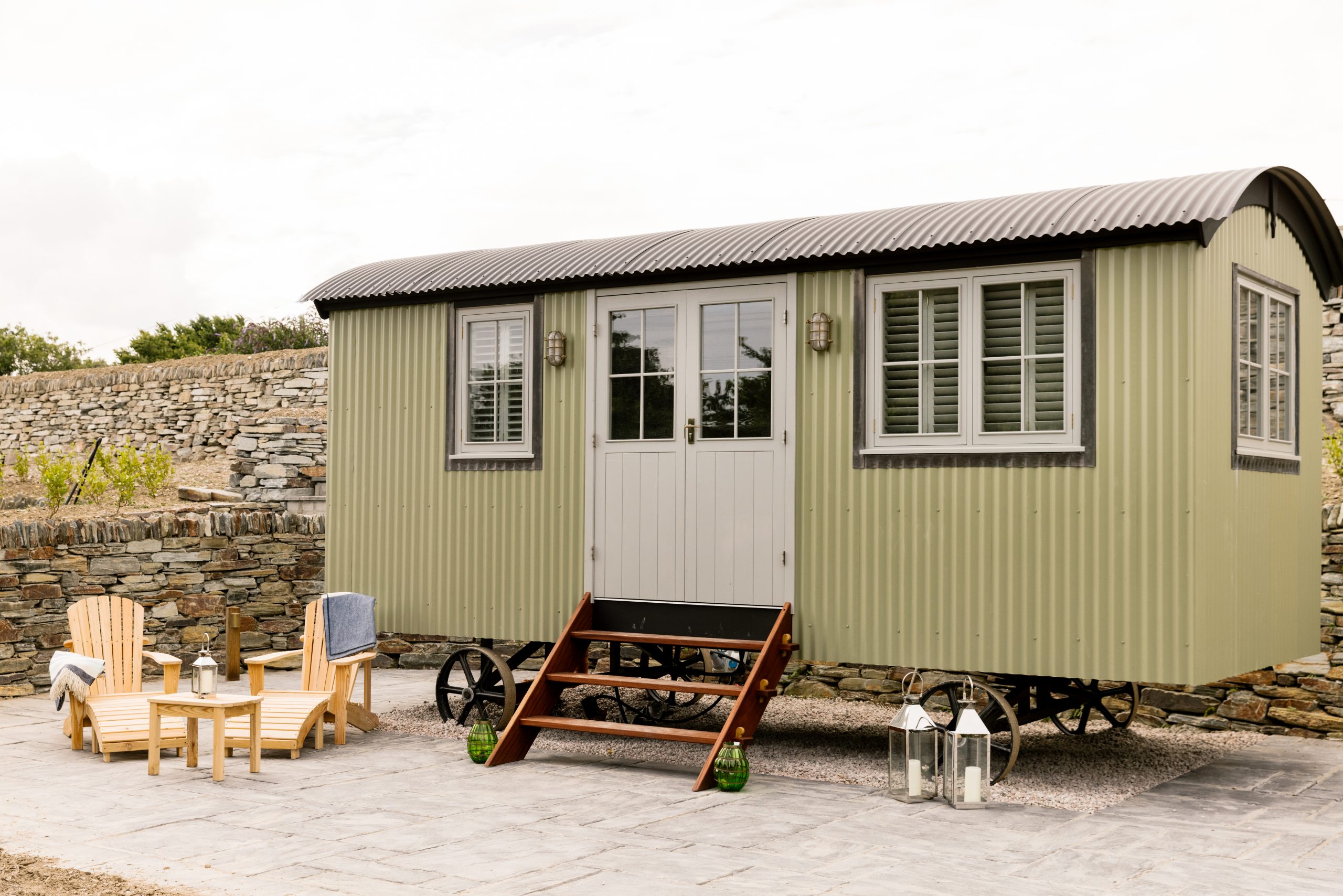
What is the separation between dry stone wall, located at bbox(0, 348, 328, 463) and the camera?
16172 millimetres

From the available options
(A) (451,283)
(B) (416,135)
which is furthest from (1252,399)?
(B) (416,135)

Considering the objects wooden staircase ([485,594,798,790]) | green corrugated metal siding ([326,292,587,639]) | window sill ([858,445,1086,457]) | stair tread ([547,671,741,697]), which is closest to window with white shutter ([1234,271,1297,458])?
window sill ([858,445,1086,457])

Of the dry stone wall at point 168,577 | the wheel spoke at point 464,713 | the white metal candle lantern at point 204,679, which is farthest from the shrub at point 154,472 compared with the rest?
the white metal candle lantern at point 204,679

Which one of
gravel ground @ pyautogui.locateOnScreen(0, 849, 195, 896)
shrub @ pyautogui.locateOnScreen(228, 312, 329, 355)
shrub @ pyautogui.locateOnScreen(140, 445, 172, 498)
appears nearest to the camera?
gravel ground @ pyautogui.locateOnScreen(0, 849, 195, 896)

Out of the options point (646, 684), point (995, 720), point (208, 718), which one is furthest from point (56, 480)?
point (995, 720)

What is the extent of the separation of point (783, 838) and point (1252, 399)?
153 inches

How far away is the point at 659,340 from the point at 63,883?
14.6ft

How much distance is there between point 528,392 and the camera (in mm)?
8227

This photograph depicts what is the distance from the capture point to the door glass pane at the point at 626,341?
785cm

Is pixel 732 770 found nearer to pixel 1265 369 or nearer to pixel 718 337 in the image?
pixel 718 337

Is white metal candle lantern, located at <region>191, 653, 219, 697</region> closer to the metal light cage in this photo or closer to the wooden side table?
the wooden side table

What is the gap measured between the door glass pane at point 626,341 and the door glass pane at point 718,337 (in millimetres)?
441

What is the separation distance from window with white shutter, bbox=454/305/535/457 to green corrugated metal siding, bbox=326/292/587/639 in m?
0.14

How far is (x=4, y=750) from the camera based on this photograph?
7.45 m
